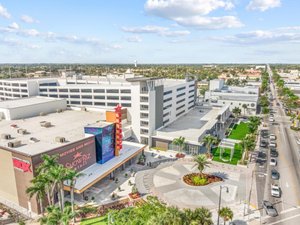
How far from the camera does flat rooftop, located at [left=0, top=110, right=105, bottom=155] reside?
50906 mm

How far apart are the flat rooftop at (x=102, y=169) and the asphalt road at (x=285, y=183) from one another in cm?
3323

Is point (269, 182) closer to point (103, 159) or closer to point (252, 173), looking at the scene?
point (252, 173)

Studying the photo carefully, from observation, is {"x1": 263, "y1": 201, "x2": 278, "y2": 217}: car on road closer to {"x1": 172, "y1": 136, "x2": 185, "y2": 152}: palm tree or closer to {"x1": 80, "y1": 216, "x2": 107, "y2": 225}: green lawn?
{"x1": 172, "y1": 136, "x2": 185, "y2": 152}: palm tree

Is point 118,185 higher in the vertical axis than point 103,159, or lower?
lower

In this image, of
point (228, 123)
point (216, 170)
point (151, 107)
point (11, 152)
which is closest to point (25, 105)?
point (11, 152)

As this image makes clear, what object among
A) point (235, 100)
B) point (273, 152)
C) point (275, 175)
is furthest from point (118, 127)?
point (235, 100)

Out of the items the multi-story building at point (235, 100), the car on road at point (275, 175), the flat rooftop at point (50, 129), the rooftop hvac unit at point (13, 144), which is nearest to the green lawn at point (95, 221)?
the flat rooftop at point (50, 129)

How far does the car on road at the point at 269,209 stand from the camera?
4422 centimetres

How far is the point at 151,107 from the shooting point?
7775 centimetres

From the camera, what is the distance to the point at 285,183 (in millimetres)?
56188

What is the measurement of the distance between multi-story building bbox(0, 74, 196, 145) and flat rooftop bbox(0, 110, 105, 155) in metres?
11.0

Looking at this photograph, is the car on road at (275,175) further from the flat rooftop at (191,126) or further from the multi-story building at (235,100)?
the multi-story building at (235,100)

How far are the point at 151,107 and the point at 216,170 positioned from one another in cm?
A: 2844

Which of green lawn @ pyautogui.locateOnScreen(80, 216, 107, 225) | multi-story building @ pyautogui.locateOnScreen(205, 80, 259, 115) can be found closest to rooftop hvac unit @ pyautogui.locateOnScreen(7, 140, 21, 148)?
green lawn @ pyautogui.locateOnScreen(80, 216, 107, 225)
